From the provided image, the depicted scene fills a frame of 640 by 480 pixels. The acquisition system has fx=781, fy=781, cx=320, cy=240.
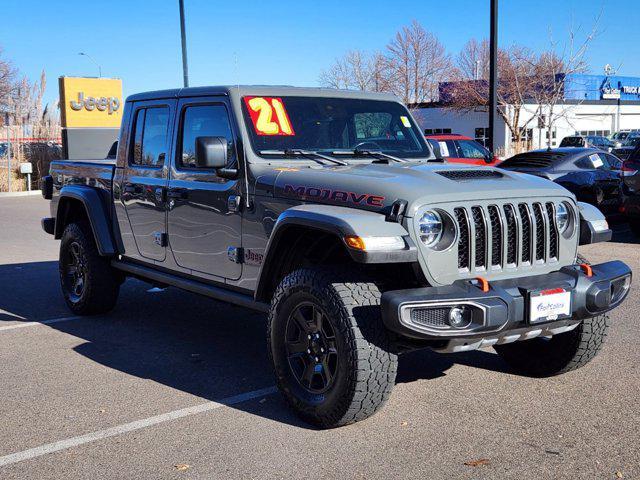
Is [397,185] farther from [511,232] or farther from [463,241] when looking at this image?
[511,232]

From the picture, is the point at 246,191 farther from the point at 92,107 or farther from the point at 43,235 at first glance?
the point at 92,107

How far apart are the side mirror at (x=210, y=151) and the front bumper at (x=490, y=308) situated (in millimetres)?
1611

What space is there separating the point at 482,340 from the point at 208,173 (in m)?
2.34

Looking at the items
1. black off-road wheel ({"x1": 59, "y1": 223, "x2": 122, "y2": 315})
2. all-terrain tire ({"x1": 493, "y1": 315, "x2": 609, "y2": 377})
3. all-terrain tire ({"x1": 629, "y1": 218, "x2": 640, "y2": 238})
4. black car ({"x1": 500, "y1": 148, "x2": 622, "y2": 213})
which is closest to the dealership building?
black car ({"x1": 500, "y1": 148, "x2": 622, "y2": 213})

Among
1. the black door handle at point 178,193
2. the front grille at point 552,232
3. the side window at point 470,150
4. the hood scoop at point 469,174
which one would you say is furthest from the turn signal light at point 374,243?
the side window at point 470,150

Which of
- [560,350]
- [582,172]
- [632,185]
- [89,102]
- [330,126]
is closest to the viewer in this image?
[560,350]

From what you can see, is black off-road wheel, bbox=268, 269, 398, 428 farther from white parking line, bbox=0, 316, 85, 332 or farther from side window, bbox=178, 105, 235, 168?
white parking line, bbox=0, 316, 85, 332

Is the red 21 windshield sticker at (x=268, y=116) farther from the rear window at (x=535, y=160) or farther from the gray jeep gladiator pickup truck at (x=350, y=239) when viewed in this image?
the rear window at (x=535, y=160)

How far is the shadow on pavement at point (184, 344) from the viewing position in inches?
208

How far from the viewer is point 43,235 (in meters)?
14.0

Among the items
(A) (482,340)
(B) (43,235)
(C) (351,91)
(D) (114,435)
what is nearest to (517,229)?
(A) (482,340)

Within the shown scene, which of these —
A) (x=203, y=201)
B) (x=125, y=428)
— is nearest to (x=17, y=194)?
(x=203, y=201)

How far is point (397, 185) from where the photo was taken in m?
4.30

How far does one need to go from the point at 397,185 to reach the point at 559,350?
1.73 metres
